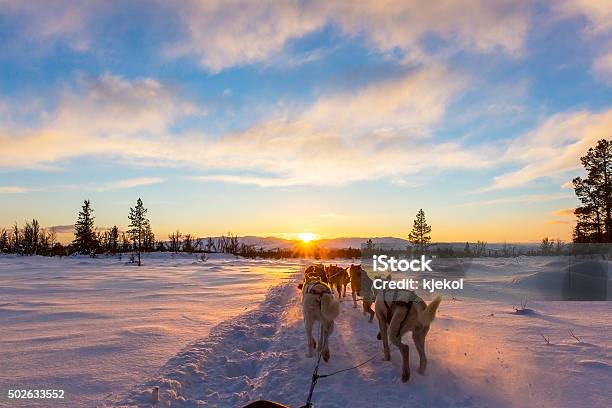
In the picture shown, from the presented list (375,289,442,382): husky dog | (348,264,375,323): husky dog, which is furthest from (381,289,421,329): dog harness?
(348,264,375,323): husky dog

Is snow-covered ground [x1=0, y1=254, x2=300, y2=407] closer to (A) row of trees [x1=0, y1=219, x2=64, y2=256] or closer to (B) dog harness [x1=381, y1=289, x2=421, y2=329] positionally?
(B) dog harness [x1=381, y1=289, x2=421, y2=329]

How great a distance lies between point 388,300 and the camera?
571cm

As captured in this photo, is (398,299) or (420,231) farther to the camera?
(420,231)

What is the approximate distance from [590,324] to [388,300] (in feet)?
21.6

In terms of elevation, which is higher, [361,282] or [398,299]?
[398,299]

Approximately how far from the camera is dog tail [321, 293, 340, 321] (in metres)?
6.14

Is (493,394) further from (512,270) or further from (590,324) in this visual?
(512,270)

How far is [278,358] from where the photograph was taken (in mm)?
6293

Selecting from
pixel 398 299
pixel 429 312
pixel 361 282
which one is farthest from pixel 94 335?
pixel 361 282

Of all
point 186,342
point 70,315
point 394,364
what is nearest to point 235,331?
point 186,342

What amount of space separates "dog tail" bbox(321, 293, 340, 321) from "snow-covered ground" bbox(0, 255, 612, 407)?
77 centimetres

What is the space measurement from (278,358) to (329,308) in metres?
1.23

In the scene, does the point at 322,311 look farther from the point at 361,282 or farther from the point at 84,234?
the point at 84,234

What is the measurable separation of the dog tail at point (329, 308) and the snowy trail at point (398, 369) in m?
0.77
